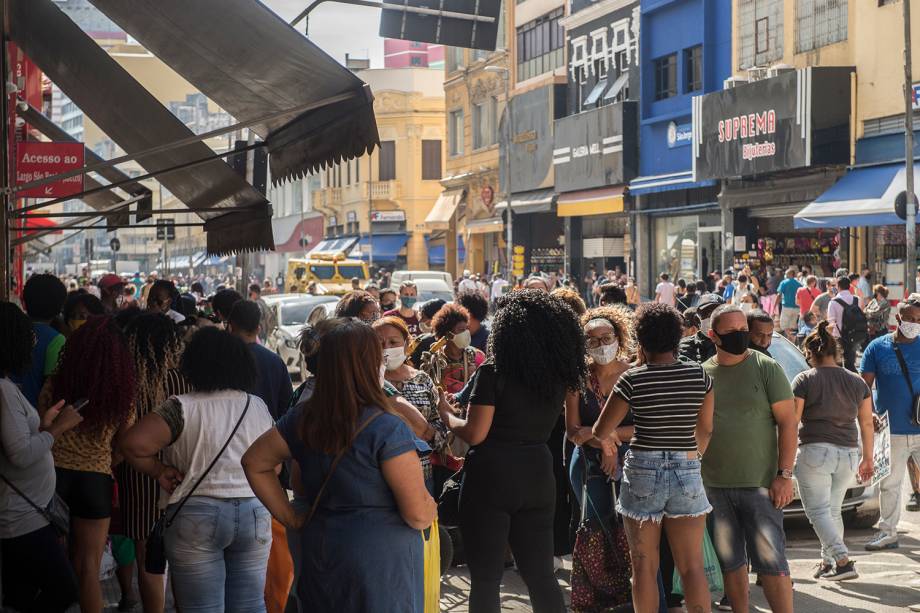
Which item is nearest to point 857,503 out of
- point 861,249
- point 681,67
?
point 861,249

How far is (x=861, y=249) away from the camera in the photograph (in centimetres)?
2811

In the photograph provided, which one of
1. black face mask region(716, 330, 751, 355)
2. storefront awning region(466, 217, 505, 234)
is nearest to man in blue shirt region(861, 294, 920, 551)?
black face mask region(716, 330, 751, 355)

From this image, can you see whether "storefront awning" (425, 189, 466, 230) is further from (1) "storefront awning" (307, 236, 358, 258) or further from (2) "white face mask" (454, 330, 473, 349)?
(2) "white face mask" (454, 330, 473, 349)

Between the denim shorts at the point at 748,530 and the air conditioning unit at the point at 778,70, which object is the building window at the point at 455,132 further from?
the denim shorts at the point at 748,530

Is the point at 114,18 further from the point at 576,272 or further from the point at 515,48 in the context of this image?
the point at 515,48

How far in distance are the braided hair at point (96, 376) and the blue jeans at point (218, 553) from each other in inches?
39.4

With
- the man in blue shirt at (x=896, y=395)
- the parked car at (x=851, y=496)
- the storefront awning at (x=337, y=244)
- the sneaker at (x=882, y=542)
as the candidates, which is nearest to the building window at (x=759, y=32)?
the parked car at (x=851, y=496)

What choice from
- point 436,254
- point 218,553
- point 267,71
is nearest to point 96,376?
point 218,553

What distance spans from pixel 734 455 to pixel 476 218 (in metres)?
47.6

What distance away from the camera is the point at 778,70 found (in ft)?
97.0

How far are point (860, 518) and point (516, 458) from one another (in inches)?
192

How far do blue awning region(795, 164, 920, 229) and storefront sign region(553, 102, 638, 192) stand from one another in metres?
10.6

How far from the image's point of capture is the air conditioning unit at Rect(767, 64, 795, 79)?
1155 inches

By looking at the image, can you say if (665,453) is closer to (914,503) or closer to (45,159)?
(914,503)
